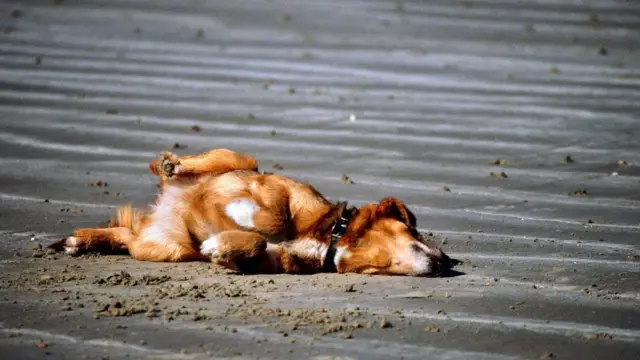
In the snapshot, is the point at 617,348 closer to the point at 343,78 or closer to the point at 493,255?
the point at 493,255

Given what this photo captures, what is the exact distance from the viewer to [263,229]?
247 inches

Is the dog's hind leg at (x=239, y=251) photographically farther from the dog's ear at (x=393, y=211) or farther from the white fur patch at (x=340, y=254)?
the dog's ear at (x=393, y=211)

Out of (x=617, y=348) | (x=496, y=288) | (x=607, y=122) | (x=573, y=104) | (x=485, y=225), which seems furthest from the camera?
(x=573, y=104)

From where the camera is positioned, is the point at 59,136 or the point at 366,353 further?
the point at 59,136

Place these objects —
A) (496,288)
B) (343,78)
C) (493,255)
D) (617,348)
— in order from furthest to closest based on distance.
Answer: (343,78) < (493,255) < (496,288) < (617,348)

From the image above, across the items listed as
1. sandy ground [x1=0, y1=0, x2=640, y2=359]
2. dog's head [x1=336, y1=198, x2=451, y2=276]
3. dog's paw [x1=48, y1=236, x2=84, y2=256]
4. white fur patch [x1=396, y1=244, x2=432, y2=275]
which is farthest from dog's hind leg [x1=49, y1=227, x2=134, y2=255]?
white fur patch [x1=396, y1=244, x2=432, y2=275]

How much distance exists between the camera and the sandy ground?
5.19m

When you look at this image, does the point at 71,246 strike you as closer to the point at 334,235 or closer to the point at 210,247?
the point at 210,247

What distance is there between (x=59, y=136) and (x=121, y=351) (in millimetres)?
5791

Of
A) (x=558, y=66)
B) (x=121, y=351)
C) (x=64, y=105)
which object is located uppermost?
(x=558, y=66)

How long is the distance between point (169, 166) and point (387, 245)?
1.48 metres

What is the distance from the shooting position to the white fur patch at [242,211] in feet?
20.7

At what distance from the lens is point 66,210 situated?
788 centimetres

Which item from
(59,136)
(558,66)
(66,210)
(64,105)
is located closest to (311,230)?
(66,210)
